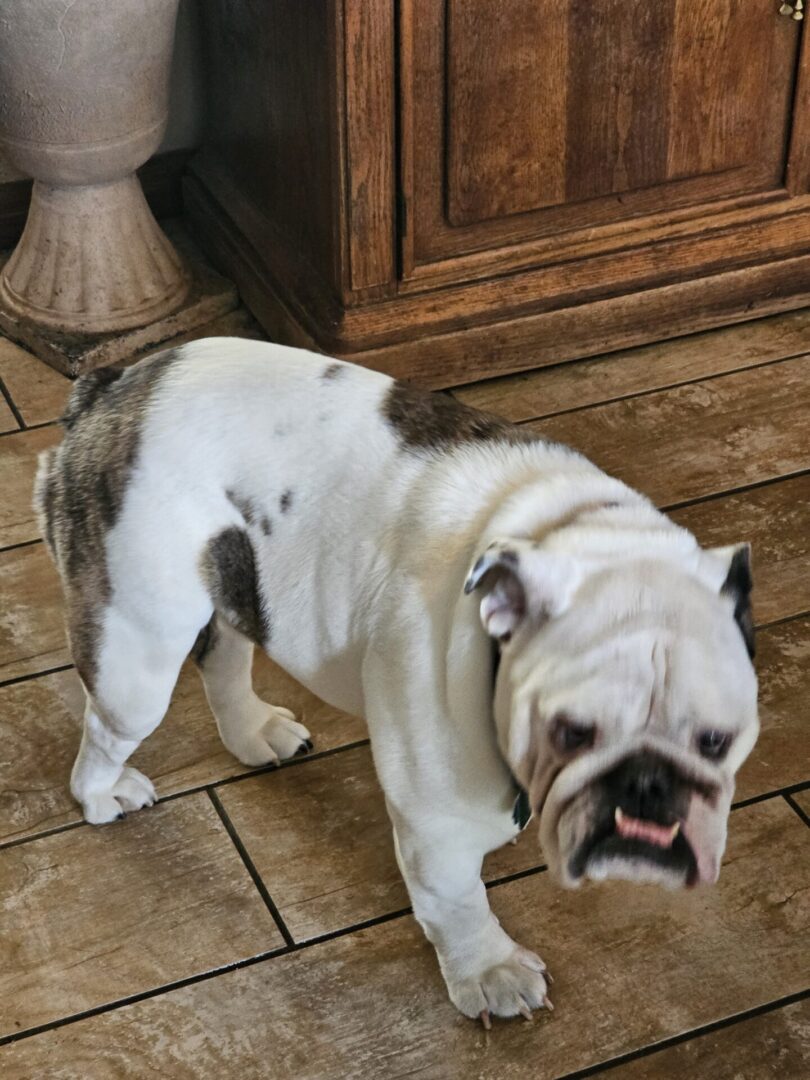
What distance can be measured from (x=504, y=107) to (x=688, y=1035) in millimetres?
1369

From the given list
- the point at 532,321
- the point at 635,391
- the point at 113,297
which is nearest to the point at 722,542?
the point at 635,391

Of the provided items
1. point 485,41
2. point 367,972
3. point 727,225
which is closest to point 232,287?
point 485,41

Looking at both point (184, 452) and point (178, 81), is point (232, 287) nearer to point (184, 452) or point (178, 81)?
point (178, 81)

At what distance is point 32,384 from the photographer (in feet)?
7.89

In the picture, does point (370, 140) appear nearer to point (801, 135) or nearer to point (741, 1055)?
point (801, 135)

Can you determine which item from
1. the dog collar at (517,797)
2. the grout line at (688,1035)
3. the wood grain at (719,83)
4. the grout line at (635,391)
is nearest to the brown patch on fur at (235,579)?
the dog collar at (517,797)

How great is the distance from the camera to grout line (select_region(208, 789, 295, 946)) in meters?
1.54

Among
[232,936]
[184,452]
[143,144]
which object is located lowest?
[232,936]

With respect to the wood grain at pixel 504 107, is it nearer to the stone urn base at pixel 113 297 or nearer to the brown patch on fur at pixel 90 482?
the stone urn base at pixel 113 297

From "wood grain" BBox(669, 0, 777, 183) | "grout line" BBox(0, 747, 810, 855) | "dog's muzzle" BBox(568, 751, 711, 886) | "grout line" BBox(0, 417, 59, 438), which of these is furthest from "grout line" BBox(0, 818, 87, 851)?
"wood grain" BBox(669, 0, 777, 183)

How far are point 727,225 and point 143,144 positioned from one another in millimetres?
985

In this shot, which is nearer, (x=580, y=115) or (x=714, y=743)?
(x=714, y=743)

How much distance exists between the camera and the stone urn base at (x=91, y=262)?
7.93 feet

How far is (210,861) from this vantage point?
1615mm
